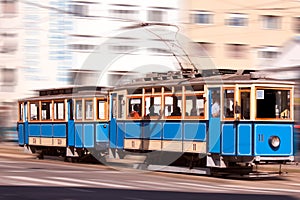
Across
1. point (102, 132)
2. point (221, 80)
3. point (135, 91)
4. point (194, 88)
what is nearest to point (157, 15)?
point (102, 132)

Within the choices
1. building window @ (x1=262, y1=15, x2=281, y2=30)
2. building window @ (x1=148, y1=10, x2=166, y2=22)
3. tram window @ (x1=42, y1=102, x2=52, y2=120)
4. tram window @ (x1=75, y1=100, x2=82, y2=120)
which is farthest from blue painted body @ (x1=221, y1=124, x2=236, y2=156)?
building window @ (x1=262, y1=15, x2=281, y2=30)

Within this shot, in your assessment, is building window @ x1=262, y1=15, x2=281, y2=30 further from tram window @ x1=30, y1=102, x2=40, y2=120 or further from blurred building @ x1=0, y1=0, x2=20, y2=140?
tram window @ x1=30, y1=102, x2=40, y2=120

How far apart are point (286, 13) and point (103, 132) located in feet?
117

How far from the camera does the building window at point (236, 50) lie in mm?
58281

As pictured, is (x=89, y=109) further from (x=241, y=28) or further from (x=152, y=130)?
(x=241, y=28)

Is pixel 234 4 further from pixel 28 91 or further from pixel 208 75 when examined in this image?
pixel 208 75

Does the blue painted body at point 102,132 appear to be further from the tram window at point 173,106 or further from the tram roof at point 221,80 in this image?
the tram window at point 173,106

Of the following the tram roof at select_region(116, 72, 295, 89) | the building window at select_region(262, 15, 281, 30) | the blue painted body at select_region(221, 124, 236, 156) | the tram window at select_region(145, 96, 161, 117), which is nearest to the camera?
Answer: the blue painted body at select_region(221, 124, 236, 156)

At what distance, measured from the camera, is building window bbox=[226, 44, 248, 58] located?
191ft

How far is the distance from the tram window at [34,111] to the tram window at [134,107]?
668 centimetres

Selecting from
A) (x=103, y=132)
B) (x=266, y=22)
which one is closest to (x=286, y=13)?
(x=266, y=22)

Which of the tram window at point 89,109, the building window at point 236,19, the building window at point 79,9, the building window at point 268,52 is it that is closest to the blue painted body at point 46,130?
the tram window at point 89,109

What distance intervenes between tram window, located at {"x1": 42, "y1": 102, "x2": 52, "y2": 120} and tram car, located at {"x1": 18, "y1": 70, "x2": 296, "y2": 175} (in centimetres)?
235

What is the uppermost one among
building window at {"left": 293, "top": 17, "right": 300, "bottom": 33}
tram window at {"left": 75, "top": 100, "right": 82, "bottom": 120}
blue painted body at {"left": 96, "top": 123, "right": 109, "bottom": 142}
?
building window at {"left": 293, "top": 17, "right": 300, "bottom": 33}
